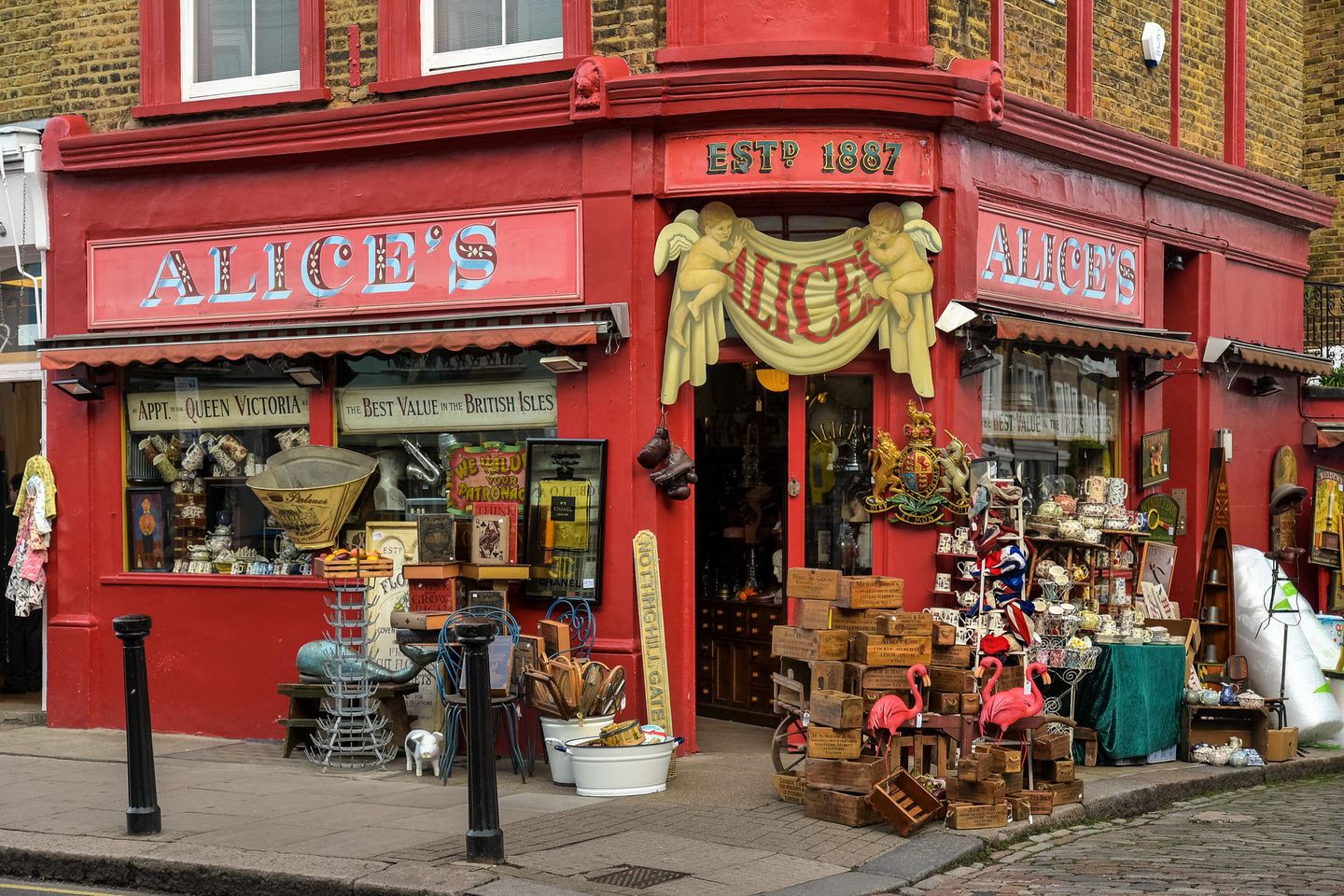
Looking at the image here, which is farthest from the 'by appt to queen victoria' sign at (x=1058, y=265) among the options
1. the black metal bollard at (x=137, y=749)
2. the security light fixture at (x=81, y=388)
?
the security light fixture at (x=81, y=388)

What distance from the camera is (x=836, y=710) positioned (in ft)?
27.8

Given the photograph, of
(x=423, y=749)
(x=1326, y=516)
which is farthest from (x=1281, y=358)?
(x=423, y=749)

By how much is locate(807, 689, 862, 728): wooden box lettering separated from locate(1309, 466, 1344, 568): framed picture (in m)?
7.81

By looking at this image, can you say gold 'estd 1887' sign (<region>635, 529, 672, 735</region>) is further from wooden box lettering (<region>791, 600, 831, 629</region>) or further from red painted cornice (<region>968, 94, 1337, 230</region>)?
red painted cornice (<region>968, 94, 1337, 230</region>)

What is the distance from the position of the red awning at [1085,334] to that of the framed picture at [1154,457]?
2.42ft

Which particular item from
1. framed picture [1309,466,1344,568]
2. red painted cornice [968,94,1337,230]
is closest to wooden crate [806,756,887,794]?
red painted cornice [968,94,1337,230]

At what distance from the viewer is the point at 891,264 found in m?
10.4

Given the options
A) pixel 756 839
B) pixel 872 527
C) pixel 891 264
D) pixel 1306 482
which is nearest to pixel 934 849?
pixel 756 839

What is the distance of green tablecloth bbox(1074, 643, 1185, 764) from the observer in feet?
34.0

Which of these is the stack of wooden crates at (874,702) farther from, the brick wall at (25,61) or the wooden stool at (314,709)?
the brick wall at (25,61)

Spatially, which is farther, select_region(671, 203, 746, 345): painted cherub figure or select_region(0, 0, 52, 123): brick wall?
select_region(0, 0, 52, 123): brick wall

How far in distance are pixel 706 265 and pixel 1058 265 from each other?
119 inches

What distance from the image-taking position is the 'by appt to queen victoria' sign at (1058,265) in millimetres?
10961

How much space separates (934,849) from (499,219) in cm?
539
